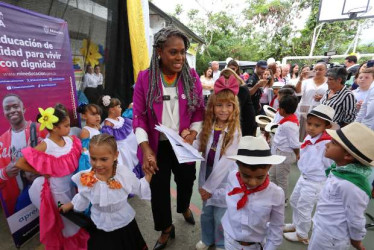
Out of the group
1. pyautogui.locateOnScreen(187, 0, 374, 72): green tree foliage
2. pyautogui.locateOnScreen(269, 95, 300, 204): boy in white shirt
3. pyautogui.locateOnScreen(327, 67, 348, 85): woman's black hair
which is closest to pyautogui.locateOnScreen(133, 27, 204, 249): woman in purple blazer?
pyautogui.locateOnScreen(269, 95, 300, 204): boy in white shirt

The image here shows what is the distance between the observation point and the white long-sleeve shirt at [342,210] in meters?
1.43

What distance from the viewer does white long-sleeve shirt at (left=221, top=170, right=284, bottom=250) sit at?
57.6 inches

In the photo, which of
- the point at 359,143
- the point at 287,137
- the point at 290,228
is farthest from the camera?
the point at 287,137

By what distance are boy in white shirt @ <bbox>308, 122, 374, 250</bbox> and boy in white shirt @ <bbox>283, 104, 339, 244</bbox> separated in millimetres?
590

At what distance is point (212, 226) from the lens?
211cm

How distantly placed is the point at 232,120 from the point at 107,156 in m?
1.10

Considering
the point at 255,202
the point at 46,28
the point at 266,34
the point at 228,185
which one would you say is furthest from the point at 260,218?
the point at 266,34

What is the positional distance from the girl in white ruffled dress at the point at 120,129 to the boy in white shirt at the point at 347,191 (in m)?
2.40

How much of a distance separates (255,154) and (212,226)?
106cm

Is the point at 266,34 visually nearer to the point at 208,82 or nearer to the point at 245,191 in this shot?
the point at 208,82

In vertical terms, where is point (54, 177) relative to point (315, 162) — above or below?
below

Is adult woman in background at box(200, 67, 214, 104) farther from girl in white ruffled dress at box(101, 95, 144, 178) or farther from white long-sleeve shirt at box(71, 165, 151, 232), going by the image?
white long-sleeve shirt at box(71, 165, 151, 232)

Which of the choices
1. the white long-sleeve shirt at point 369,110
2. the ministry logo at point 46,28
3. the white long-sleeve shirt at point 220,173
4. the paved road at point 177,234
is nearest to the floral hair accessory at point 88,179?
the white long-sleeve shirt at point 220,173

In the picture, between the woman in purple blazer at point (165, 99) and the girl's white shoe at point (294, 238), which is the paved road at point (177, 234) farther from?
the woman in purple blazer at point (165, 99)
